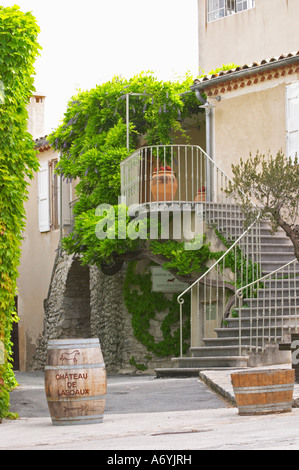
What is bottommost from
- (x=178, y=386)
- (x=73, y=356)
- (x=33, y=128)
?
(x=178, y=386)

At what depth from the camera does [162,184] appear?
55.3ft

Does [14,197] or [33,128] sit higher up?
[33,128]

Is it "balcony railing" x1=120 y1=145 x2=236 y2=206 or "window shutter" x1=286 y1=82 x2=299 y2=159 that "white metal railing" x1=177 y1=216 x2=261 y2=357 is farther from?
"window shutter" x1=286 y1=82 x2=299 y2=159

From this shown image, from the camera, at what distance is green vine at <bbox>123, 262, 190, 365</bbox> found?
1841cm

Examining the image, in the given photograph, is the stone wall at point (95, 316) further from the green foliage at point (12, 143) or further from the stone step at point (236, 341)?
the green foliage at point (12, 143)

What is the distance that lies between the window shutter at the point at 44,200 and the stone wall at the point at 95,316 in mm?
1718

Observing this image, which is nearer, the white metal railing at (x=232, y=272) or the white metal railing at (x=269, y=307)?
the white metal railing at (x=269, y=307)

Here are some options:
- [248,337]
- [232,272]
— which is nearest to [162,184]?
[232,272]

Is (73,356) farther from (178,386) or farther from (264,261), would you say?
(264,261)

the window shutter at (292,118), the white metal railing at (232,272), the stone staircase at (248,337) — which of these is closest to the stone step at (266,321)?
the stone staircase at (248,337)

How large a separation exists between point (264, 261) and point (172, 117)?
4704 mm

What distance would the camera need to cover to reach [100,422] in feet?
27.3

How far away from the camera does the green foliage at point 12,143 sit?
9008mm
